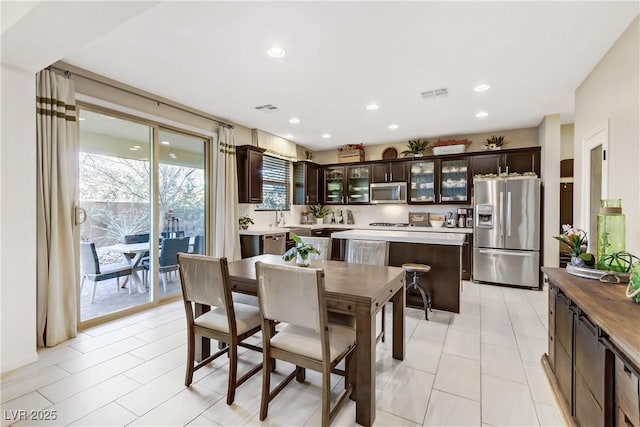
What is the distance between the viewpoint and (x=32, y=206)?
242cm

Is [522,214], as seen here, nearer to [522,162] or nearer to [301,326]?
[522,162]

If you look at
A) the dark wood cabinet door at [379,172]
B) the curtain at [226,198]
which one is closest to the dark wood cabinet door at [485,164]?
the dark wood cabinet door at [379,172]

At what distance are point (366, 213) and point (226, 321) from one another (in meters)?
5.01

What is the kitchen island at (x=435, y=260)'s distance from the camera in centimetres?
339

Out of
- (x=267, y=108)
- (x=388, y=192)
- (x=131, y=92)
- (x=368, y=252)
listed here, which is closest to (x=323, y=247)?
(x=368, y=252)

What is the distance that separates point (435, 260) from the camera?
138 inches

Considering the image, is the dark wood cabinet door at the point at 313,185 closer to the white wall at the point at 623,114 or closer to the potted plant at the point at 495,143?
the potted plant at the point at 495,143

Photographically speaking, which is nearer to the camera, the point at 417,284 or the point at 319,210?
the point at 417,284

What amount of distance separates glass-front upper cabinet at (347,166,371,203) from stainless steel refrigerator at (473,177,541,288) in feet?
7.19

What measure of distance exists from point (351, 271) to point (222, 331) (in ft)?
3.47

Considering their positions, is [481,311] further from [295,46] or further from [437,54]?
[295,46]

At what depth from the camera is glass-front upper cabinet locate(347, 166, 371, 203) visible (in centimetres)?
638

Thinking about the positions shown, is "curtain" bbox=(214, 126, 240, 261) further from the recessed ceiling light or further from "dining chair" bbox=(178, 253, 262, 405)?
"dining chair" bbox=(178, 253, 262, 405)

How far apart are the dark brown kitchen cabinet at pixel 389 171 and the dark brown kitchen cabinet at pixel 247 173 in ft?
8.52
